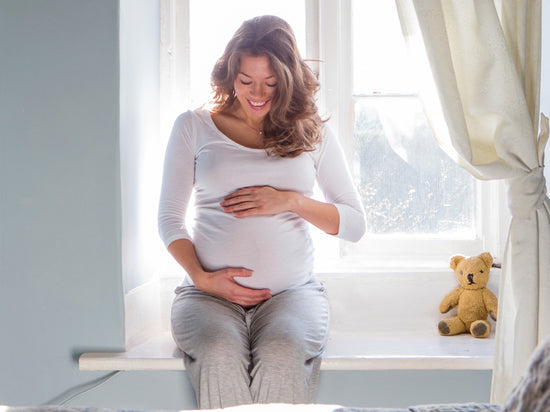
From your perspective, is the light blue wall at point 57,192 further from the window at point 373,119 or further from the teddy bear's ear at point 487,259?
the teddy bear's ear at point 487,259

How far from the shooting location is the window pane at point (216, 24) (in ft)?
6.77

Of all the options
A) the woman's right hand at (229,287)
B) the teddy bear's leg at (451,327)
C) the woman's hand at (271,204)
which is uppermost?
the woman's hand at (271,204)

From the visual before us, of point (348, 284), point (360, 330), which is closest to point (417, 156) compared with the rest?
point (348, 284)

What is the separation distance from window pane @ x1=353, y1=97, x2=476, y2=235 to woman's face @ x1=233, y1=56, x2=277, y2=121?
1.62 ft

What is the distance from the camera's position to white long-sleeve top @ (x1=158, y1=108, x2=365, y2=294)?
1.62 m

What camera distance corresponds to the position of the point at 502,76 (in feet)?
4.82

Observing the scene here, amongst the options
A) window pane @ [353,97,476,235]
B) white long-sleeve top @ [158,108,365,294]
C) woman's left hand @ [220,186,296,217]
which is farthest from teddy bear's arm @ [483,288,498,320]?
woman's left hand @ [220,186,296,217]

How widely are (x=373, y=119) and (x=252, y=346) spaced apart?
38.9 inches

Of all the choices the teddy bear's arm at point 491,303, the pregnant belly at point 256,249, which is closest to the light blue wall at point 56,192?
the pregnant belly at point 256,249

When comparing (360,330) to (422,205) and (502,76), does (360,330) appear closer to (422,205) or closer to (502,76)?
(422,205)

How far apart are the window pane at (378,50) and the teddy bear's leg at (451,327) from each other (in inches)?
32.0

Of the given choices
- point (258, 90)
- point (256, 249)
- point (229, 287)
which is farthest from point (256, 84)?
point (229, 287)

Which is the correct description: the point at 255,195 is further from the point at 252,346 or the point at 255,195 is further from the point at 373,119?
the point at 373,119

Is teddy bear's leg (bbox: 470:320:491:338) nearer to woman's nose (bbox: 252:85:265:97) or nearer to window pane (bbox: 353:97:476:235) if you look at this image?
window pane (bbox: 353:97:476:235)
